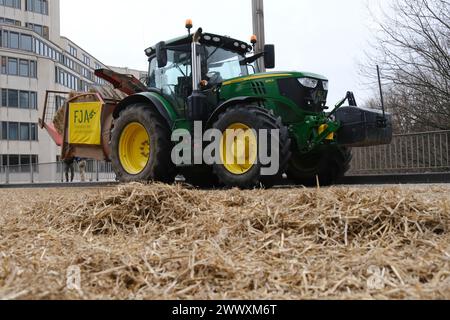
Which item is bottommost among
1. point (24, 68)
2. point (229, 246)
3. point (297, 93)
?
point (229, 246)

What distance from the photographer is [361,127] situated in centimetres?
679

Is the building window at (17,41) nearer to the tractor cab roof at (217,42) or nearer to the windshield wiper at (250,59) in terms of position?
the tractor cab roof at (217,42)

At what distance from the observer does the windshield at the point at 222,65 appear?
7.54 metres

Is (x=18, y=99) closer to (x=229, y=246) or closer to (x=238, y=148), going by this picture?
(x=238, y=148)

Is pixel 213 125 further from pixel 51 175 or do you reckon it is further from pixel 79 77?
pixel 79 77

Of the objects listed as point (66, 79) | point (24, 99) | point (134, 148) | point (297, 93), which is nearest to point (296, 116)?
point (297, 93)

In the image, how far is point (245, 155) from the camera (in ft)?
21.2

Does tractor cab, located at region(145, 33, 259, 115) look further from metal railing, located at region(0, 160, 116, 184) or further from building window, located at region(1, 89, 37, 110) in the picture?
building window, located at region(1, 89, 37, 110)

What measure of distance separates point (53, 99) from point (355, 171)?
6909 millimetres

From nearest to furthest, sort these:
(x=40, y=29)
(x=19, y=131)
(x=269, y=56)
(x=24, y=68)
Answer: (x=269, y=56)
(x=19, y=131)
(x=24, y=68)
(x=40, y=29)

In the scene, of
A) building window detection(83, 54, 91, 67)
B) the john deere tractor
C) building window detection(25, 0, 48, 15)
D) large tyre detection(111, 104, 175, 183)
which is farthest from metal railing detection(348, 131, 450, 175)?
building window detection(83, 54, 91, 67)

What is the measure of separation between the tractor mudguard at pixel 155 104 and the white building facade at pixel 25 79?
33831 mm

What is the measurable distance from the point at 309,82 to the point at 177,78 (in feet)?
7.11
